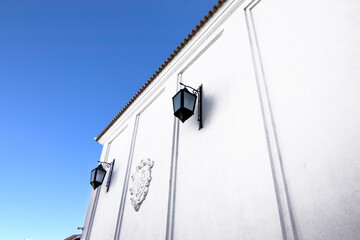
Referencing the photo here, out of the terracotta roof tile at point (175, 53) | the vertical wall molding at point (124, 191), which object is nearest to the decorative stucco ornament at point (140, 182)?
the vertical wall molding at point (124, 191)

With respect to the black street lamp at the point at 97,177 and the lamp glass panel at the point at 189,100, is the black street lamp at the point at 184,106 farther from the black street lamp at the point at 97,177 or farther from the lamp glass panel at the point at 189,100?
the black street lamp at the point at 97,177

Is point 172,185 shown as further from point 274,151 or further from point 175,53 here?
point 175,53

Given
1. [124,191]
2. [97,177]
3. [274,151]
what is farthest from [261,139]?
[97,177]

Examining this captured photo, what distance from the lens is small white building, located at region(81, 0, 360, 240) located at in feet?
5.95

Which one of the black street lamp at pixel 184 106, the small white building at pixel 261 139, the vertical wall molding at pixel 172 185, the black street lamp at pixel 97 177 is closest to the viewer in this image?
the small white building at pixel 261 139

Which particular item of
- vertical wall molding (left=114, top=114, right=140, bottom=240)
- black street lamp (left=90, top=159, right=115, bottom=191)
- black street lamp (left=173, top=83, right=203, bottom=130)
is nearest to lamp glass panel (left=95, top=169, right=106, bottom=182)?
black street lamp (left=90, top=159, right=115, bottom=191)

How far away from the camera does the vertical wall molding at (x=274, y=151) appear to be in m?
1.85

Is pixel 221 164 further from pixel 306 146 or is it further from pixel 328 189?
pixel 328 189

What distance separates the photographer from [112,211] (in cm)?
473

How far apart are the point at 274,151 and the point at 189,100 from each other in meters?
1.56

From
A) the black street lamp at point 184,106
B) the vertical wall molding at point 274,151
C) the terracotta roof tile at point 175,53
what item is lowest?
the vertical wall molding at point 274,151

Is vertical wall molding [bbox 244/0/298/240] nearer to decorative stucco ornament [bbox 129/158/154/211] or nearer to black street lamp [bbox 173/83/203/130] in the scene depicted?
black street lamp [bbox 173/83/203/130]

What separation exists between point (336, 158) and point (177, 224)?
1.99 metres

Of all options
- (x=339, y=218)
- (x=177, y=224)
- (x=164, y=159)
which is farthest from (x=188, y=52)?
(x=339, y=218)
